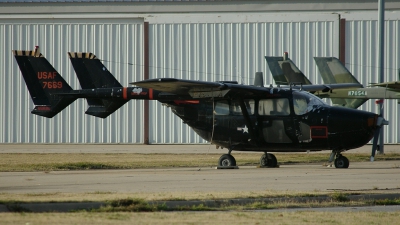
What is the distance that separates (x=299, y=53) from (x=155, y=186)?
78.2 feet

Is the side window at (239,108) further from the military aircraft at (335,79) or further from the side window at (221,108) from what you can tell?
the military aircraft at (335,79)

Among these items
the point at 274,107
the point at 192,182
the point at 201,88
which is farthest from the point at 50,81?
the point at 192,182

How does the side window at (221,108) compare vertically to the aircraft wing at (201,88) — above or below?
below

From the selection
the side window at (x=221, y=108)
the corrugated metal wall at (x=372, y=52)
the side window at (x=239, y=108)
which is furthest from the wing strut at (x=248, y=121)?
the corrugated metal wall at (x=372, y=52)

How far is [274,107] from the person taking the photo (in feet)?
62.6

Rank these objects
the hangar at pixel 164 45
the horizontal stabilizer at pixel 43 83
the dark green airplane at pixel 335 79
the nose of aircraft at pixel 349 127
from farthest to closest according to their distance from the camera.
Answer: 1. the hangar at pixel 164 45
2. the dark green airplane at pixel 335 79
3. the horizontal stabilizer at pixel 43 83
4. the nose of aircraft at pixel 349 127

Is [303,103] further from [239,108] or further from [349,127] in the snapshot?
[239,108]

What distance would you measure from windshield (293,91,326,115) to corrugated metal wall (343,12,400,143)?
17797mm

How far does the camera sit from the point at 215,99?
19.8 metres

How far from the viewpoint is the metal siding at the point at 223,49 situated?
3588 centimetres

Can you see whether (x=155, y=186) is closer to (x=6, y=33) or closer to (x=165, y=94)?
(x=165, y=94)

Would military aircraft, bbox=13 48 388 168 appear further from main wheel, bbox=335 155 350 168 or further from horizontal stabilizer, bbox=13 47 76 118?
horizontal stabilizer, bbox=13 47 76 118

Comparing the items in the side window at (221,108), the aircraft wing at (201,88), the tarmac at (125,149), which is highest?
the aircraft wing at (201,88)

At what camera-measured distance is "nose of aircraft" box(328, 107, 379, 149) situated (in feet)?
59.4
